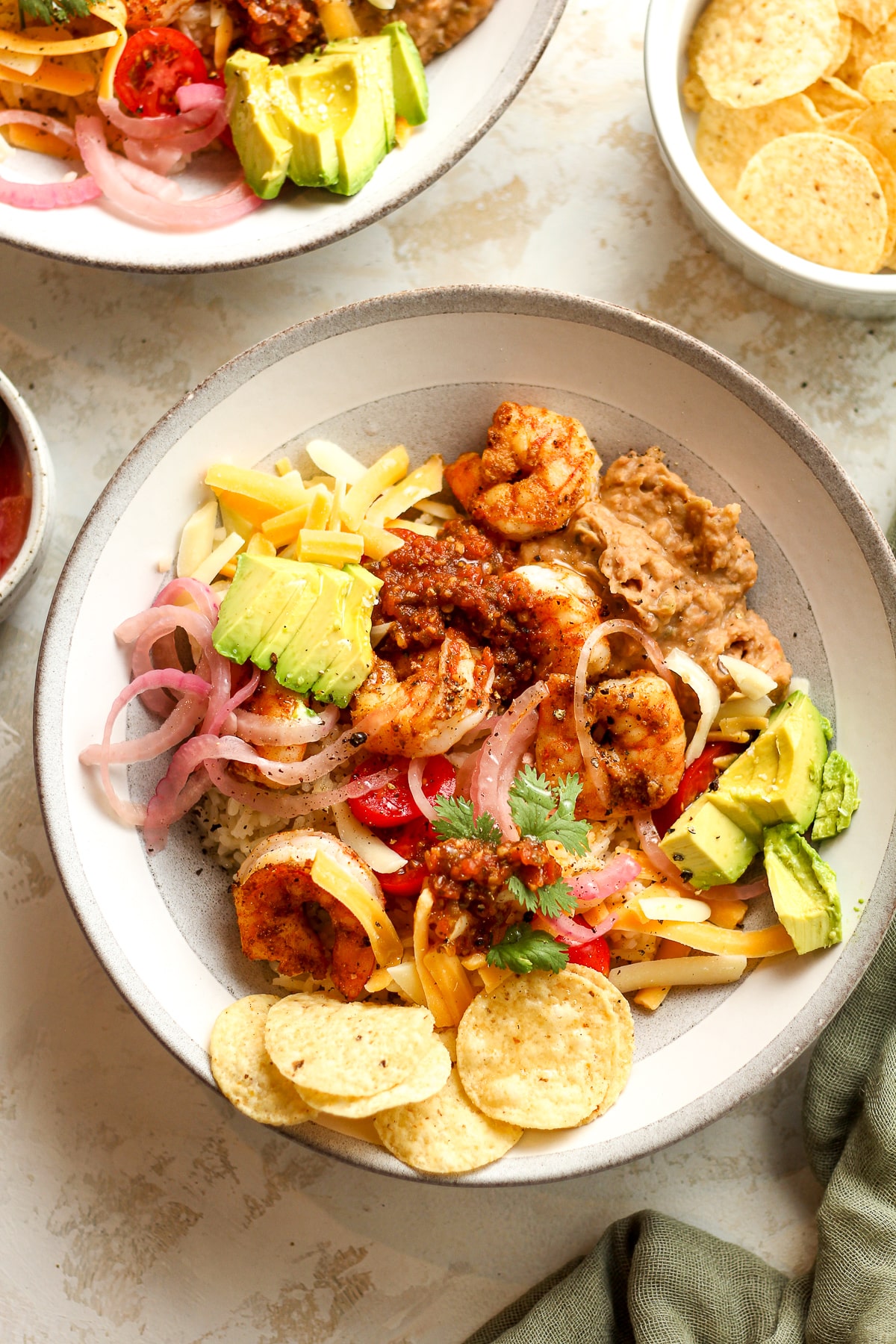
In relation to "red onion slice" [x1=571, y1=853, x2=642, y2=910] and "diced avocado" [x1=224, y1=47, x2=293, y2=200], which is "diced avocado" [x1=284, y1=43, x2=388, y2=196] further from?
"red onion slice" [x1=571, y1=853, x2=642, y2=910]

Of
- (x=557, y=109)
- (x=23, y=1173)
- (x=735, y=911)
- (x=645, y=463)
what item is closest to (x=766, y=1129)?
(x=735, y=911)

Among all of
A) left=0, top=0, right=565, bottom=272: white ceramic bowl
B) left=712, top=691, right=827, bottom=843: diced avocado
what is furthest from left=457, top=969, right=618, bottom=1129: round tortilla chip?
left=0, top=0, right=565, bottom=272: white ceramic bowl

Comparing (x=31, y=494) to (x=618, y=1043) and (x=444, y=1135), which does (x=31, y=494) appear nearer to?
(x=444, y=1135)

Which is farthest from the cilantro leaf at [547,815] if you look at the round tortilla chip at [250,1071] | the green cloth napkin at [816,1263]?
the green cloth napkin at [816,1263]

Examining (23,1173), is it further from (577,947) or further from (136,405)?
(136,405)

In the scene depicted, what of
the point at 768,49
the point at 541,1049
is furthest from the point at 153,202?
the point at 541,1049

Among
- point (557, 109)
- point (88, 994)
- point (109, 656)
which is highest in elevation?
point (557, 109)

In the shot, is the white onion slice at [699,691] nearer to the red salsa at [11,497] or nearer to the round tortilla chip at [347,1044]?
the round tortilla chip at [347,1044]
